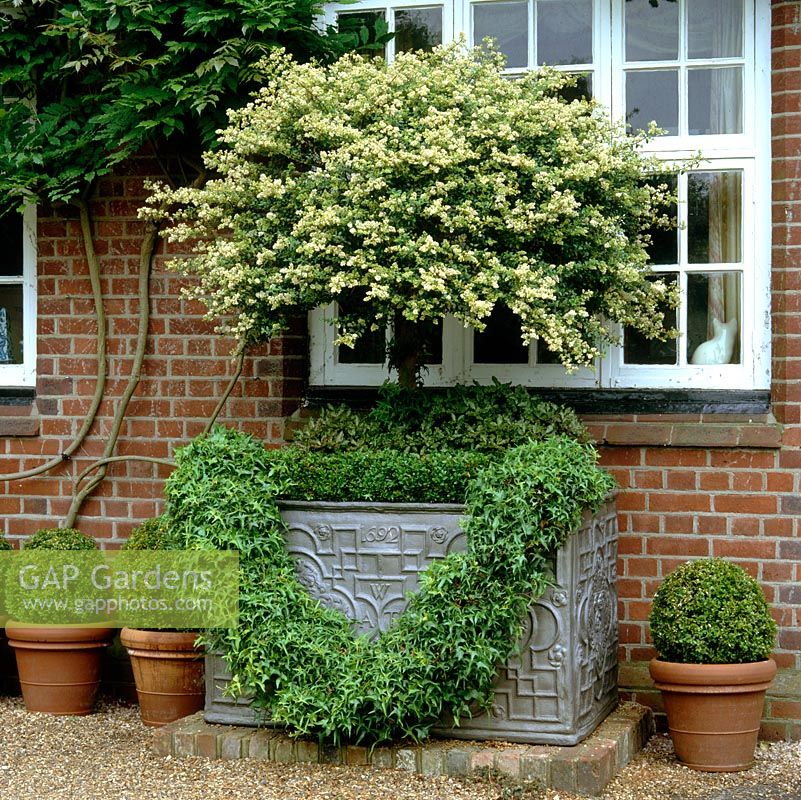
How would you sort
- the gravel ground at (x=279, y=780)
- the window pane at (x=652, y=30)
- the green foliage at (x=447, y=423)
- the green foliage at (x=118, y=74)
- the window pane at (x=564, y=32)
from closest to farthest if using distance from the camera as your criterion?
the gravel ground at (x=279, y=780) < the green foliage at (x=447, y=423) < the green foliage at (x=118, y=74) < the window pane at (x=652, y=30) < the window pane at (x=564, y=32)

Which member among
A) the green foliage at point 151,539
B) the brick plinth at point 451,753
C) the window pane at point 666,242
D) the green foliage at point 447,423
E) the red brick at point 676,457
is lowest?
the brick plinth at point 451,753

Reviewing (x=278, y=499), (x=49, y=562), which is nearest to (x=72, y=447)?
(x=49, y=562)

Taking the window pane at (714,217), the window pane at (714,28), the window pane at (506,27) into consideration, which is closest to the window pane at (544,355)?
the window pane at (714,217)

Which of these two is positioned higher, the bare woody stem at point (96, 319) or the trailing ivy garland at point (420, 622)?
the bare woody stem at point (96, 319)

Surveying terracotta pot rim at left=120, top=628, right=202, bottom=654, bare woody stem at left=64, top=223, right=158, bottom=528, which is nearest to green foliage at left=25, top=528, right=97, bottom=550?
bare woody stem at left=64, top=223, right=158, bottom=528

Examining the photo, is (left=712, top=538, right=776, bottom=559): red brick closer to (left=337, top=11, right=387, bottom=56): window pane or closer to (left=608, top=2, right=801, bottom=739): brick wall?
(left=608, top=2, right=801, bottom=739): brick wall

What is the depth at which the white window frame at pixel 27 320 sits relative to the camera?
6.57m

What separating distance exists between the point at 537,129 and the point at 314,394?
1.94m

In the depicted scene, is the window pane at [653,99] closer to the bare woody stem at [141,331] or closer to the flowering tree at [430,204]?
the flowering tree at [430,204]

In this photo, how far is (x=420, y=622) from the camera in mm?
4586

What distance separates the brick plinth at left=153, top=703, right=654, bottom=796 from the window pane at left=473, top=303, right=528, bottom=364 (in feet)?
5.92

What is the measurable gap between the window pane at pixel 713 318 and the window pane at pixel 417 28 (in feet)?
5.76

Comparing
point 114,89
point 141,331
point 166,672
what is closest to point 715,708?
point 166,672

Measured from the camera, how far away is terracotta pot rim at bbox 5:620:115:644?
5.77 meters
